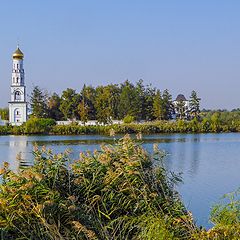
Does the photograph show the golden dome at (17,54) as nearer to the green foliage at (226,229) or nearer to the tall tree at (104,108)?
the tall tree at (104,108)

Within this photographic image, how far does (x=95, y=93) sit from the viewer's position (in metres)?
61.8

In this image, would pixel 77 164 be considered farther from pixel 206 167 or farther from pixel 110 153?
pixel 206 167

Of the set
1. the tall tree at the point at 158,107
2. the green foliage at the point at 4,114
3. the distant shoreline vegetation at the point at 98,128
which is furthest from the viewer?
the green foliage at the point at 4,114

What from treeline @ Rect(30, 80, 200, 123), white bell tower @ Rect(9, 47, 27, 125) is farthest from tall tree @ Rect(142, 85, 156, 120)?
white bell tower @ Rect(9, 47, 27, 125)

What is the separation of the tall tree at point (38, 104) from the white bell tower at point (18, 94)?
0.99m

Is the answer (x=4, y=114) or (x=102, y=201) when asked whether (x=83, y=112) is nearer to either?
(x=4, y=114)

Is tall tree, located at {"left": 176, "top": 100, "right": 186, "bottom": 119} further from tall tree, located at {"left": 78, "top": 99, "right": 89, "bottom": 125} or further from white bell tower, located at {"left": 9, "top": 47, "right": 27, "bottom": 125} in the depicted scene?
white bell tower, located at {"left": 9, "top": 47, "right": 27, "bottom": 125}

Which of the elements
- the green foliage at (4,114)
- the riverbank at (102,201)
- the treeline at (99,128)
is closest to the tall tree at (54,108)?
the treeline at (99,128)

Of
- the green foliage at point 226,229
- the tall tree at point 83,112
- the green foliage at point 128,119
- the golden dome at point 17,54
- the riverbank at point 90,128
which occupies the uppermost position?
the golden dome at point 17,54

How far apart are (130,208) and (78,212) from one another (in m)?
0.75

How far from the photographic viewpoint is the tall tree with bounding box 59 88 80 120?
5791 cm

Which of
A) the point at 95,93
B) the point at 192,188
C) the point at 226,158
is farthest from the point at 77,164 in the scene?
the point at 95,93

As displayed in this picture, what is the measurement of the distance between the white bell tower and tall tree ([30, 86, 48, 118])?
992 mm

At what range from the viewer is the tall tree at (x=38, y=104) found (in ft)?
191
